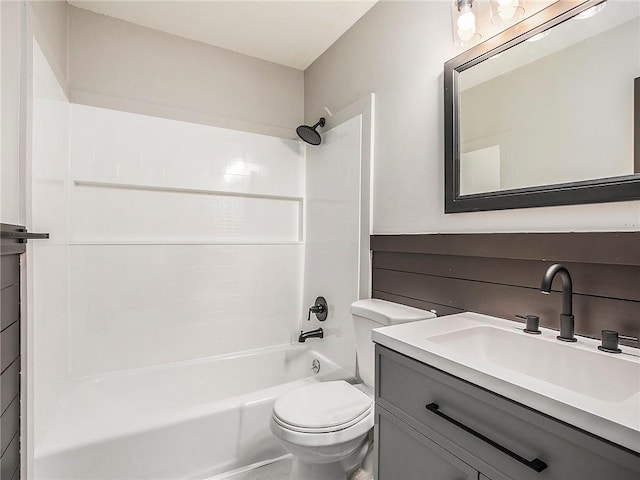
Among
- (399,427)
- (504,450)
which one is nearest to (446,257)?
(399,427)

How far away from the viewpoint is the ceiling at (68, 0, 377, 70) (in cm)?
202

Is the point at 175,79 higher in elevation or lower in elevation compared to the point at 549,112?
higher

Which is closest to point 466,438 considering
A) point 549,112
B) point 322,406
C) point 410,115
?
point 322,406

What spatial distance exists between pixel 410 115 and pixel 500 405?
1.39m

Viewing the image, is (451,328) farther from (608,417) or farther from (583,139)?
(583,139)

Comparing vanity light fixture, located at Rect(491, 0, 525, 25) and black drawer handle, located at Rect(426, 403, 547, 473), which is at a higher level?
vanity light fixture, located at Rect(491, 0, 525, 25)

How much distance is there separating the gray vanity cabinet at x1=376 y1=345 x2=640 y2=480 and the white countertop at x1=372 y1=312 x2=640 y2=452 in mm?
26

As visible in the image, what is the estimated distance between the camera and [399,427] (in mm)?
1057

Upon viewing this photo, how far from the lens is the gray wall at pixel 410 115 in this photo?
1.50 metres

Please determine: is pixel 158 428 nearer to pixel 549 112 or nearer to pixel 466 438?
pixel 466 438

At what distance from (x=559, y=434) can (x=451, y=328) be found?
0.55 meters

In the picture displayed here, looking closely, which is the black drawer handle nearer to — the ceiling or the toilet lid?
the toilet lid

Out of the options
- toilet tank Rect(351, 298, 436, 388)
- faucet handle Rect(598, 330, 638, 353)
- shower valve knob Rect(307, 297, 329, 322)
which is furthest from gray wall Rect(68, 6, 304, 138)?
faucet handle Rect(598, 330, 638, 353)

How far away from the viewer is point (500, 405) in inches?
30.3
